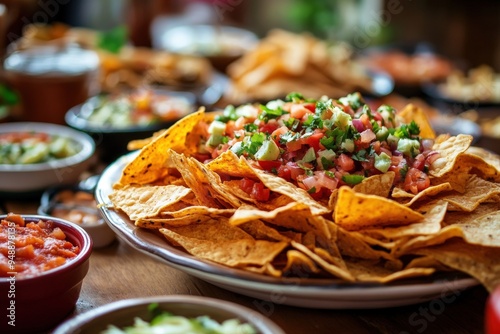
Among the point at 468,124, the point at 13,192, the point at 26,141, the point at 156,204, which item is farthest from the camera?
the point at 468,124

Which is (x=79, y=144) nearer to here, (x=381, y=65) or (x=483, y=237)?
(x=483, y=237)

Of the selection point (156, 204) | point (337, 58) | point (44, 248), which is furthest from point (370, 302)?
point (337, 58)

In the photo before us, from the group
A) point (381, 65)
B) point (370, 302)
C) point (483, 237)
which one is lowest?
point (381, 65)

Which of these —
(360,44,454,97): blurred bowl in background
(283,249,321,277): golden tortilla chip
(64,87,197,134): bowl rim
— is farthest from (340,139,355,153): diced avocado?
(360,44,454,97): blurred bowl in background

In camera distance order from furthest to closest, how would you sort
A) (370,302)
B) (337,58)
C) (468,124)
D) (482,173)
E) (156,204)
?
1. (337,58)
2. (468,124)
3. (482,173)
4. (156,204)
5. (370,302)

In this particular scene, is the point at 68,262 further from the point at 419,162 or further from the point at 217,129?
the point at 419,162

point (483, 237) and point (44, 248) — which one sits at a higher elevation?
point (483, 237)
